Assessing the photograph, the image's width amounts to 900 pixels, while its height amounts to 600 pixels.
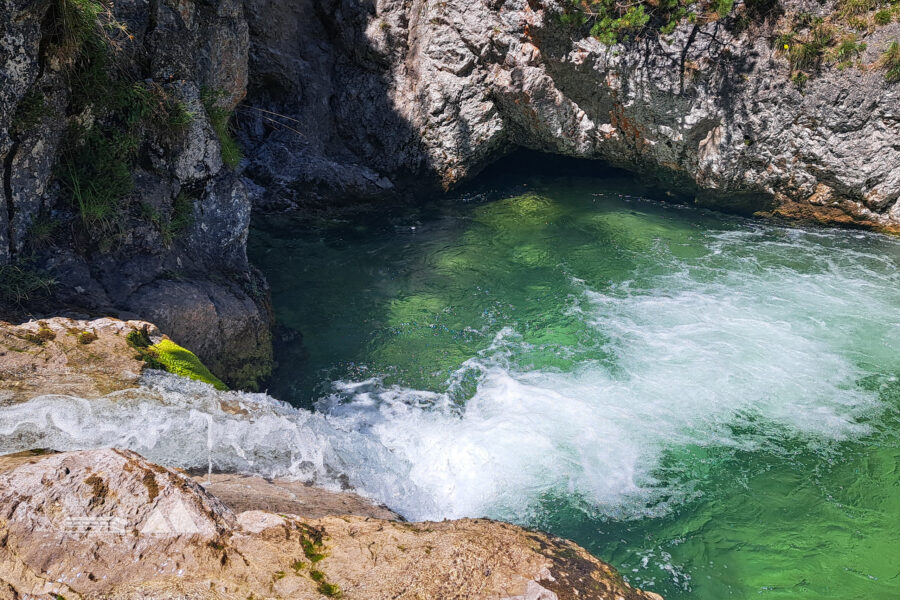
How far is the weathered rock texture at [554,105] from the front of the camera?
8312 millimetres

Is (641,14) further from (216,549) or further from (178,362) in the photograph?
(216,549)

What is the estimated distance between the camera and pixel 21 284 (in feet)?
13.3

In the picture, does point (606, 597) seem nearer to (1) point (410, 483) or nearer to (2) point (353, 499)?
(2) point (353, 499)

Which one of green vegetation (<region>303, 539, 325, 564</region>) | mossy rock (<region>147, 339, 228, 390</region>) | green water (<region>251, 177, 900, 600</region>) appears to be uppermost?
green vegetation (<region>303, 539, 325, 564</region>)

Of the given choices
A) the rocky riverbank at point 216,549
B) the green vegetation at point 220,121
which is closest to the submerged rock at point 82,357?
the rocky riverbank at point 216,549

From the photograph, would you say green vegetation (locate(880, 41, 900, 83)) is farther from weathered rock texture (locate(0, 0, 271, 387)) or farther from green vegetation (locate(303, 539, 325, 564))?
green vegetation (locate(303, 539, 325, 564))

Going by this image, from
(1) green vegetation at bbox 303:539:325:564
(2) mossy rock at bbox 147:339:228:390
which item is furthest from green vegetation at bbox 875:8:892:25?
(1) green vegetation at bbox 303:539:325:564

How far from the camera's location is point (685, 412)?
202 inches

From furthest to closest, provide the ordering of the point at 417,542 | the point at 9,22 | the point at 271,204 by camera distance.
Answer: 1. the point at 271,204
2. the point at 9,22
3. the point at 417,542

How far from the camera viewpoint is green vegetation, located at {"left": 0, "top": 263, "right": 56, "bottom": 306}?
3.96 metres

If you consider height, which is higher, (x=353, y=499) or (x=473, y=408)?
(x=353, y=499)

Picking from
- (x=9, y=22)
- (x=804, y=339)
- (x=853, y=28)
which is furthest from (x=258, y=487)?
(x=853, y=28)

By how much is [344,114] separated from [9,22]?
6.76 metres

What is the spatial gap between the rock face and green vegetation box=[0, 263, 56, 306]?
1868mm
